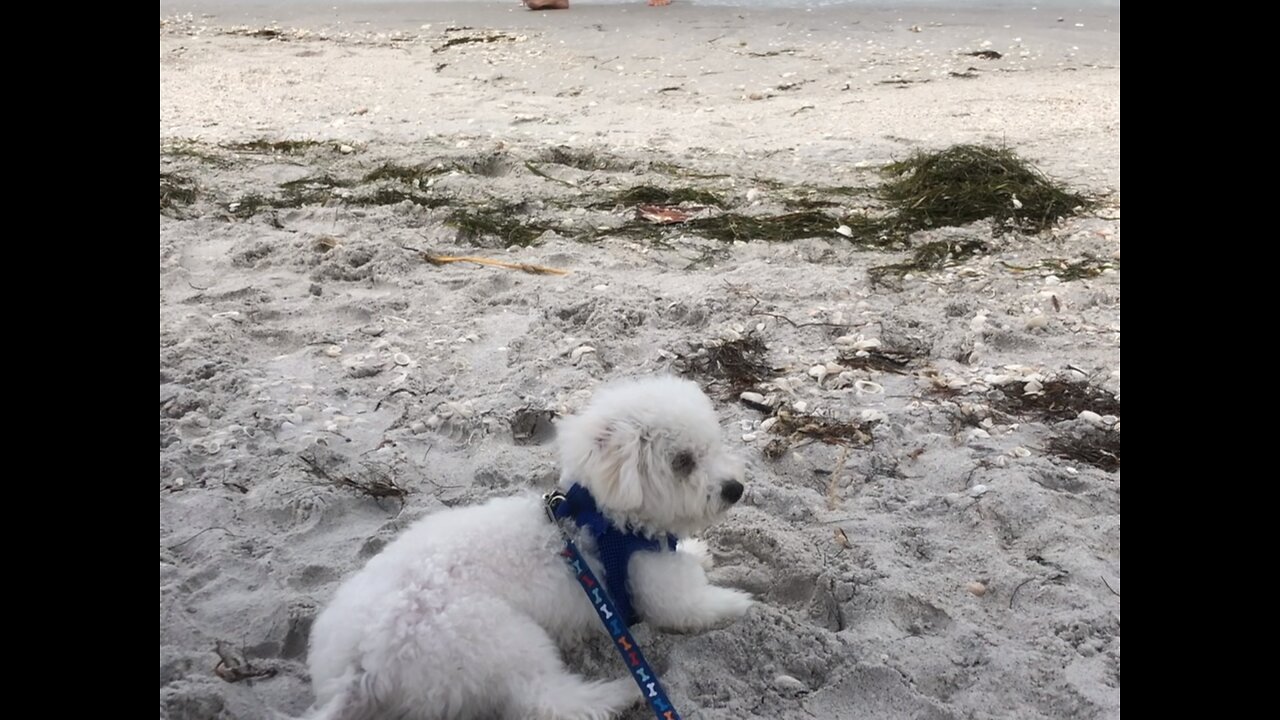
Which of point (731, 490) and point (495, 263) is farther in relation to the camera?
point (495, 263)

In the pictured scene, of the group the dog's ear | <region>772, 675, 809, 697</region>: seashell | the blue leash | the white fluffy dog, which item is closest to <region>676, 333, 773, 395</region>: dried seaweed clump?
the white fluffy dog

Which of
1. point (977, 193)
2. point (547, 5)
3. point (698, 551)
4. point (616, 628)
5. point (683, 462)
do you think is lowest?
point (698, 551)

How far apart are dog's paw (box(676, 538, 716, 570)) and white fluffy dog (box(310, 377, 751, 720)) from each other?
22 mm

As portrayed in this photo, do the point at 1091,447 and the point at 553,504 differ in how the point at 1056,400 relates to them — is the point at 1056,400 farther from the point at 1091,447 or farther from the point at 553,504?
the point at 553,504

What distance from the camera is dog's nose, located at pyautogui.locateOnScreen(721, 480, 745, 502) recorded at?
9.21 ft

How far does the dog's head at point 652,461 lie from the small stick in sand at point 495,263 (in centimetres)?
253

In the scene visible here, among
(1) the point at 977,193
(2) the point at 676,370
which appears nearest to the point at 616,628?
(2) the point at 676,370

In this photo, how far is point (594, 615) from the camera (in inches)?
109

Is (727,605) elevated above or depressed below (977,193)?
below

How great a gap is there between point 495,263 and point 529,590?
3.12 meters

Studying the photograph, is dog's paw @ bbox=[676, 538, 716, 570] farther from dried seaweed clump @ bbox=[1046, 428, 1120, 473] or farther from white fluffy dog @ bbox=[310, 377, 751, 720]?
dried seaweed clump @ bbox=[1046, 428, 1120, 473]

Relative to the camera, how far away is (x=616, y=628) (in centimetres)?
247
